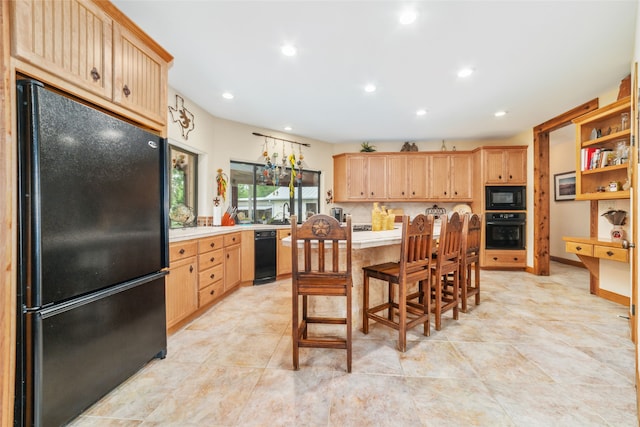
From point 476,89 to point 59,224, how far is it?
153 inches

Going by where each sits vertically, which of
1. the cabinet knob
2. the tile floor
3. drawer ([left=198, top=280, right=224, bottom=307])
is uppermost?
the cabinet knob

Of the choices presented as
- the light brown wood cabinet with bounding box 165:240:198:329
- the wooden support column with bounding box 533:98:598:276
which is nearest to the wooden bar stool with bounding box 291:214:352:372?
the light brown wood cabinet with bounding box 165:240:198:329

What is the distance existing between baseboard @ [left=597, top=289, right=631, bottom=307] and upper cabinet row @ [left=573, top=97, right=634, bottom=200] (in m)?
1.22

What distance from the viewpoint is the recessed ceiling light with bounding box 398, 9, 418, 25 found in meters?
1.88

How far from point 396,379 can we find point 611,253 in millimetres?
2875

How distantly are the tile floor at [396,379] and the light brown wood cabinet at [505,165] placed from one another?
8.80ft

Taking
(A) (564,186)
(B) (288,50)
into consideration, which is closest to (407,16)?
(B) (288,50)

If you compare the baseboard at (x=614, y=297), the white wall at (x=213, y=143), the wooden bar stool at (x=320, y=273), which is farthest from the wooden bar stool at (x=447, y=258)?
the white wall at (x=213, y=143)

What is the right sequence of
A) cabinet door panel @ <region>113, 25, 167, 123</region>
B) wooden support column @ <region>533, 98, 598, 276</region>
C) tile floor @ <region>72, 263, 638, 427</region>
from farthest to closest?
wooden support column @ <region>533, 98, 598, 276</region>, cabinet door panel @ <region>113, 25, 167, 123</region>, tile floor @ <region>72, 263, 638, 427</region>

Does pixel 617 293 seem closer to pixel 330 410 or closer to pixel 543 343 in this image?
pixel 543 343

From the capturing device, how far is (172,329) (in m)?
2.34

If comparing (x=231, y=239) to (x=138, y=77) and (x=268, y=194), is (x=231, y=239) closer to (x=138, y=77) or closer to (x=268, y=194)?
(x=268, y=194)

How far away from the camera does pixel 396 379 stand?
66.6 inches

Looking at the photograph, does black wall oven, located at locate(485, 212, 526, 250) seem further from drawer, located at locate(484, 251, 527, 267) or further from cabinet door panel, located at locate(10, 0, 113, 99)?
cabinet door panel, located at locate(10, 0, 113, 99)
